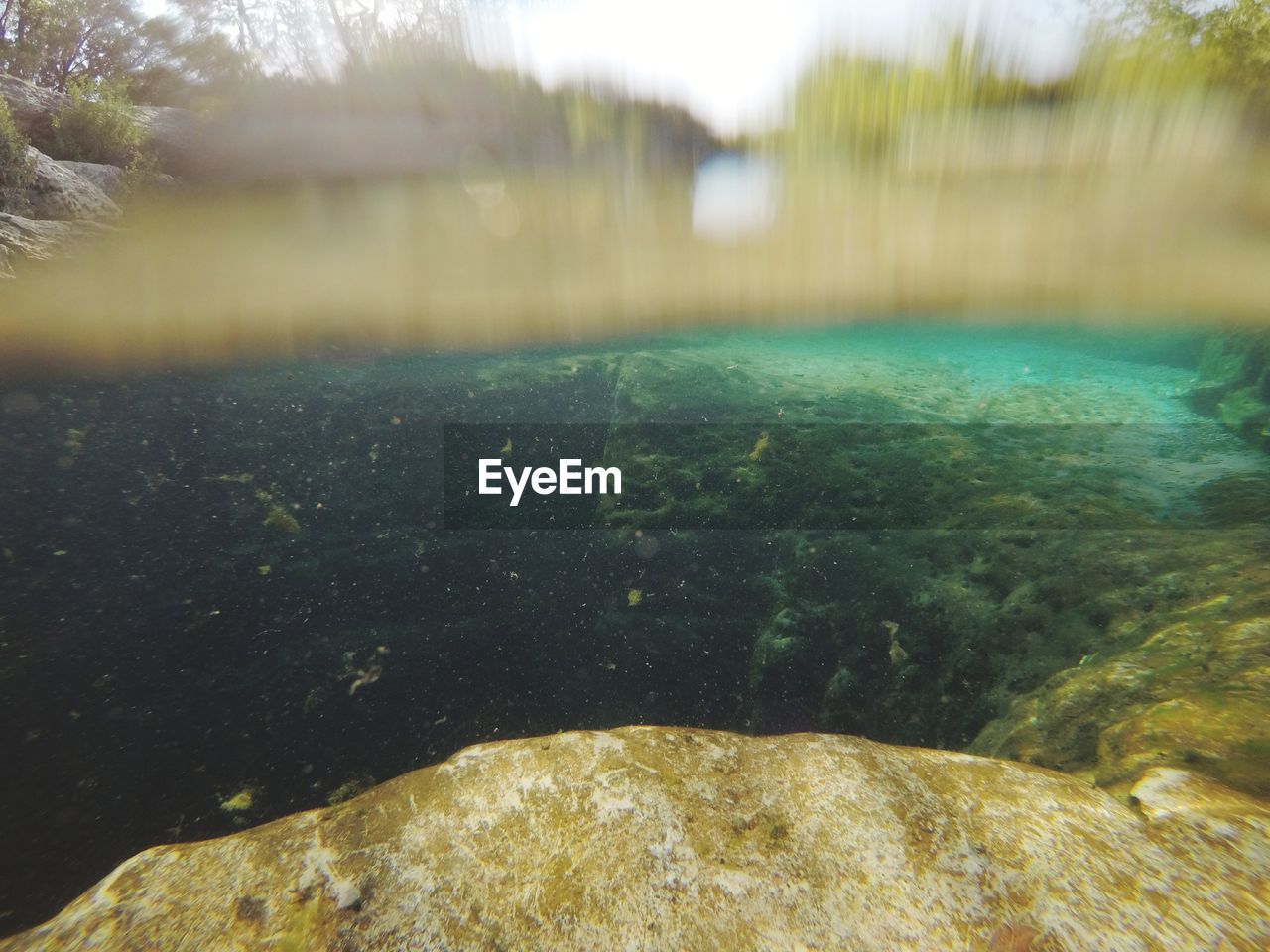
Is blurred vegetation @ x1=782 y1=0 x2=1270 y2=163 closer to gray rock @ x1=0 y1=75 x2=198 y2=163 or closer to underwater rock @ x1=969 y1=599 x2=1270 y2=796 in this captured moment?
underwater rock @ x1=969 y1=599 x2=1270 y2=796

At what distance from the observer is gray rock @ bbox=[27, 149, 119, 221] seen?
5.23m

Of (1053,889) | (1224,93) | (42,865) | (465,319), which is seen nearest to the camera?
(1053,889)

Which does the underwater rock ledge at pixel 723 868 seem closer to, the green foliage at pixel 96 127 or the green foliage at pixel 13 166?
the green foliage at pixel 13 166

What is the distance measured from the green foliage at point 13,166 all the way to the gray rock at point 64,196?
88 mm

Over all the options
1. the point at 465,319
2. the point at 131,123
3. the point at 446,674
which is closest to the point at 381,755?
the point at 446,674

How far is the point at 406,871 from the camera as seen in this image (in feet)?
6.89

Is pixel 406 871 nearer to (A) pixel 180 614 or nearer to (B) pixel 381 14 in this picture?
(A) pixel 180 614

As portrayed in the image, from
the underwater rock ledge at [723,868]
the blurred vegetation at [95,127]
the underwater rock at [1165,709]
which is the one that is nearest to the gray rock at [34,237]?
the blurred vegetation at [95,127]

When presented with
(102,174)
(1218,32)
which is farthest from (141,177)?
(1218,32)

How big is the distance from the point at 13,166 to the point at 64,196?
0.47 metres

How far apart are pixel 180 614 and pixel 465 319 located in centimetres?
640

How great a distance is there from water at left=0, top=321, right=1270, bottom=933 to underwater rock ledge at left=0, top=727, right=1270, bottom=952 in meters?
0.79

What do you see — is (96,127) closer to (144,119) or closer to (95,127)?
(95,127)

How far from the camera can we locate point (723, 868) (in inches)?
82.8
